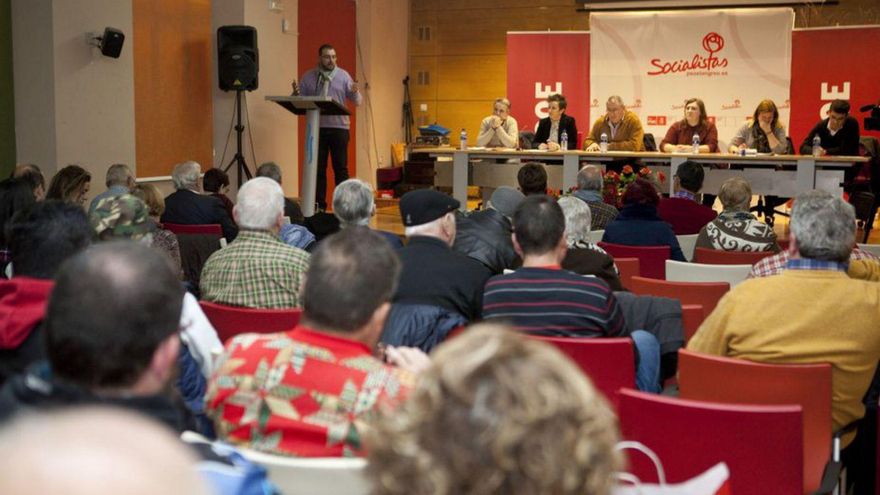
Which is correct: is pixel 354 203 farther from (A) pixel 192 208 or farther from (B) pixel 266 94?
(B) pixel 266 94

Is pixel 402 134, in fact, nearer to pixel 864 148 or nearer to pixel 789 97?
pixel 789 97

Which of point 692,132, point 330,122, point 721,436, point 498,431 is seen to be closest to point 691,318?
point 721,436

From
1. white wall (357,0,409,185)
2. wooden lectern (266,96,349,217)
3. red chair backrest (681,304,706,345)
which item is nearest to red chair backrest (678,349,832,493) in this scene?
red chair backrest (681,304,706,345)

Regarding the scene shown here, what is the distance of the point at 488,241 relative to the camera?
4383mm

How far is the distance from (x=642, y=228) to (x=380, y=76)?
9053 millimetres

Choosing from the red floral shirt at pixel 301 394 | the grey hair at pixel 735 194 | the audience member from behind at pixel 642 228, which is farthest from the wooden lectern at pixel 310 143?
the red floral shirt at pixel 301 394

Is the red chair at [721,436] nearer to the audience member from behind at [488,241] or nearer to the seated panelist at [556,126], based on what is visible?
the audience member from behind at [488,241]

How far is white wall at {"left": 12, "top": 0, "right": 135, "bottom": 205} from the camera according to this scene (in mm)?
7605

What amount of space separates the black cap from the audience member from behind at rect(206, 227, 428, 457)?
1.70m

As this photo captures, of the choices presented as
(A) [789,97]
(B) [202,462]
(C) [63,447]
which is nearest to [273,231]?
(B) [202,462]

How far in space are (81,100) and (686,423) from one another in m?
6.93

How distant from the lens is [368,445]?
3.40 feet

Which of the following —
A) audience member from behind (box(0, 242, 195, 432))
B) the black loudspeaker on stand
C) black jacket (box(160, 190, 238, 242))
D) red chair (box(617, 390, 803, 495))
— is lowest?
red chair (box(617, 390, 803, 495))

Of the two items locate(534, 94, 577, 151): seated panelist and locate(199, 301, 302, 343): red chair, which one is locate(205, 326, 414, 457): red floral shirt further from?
locate(534, 94, 577, 151): seated panelist
